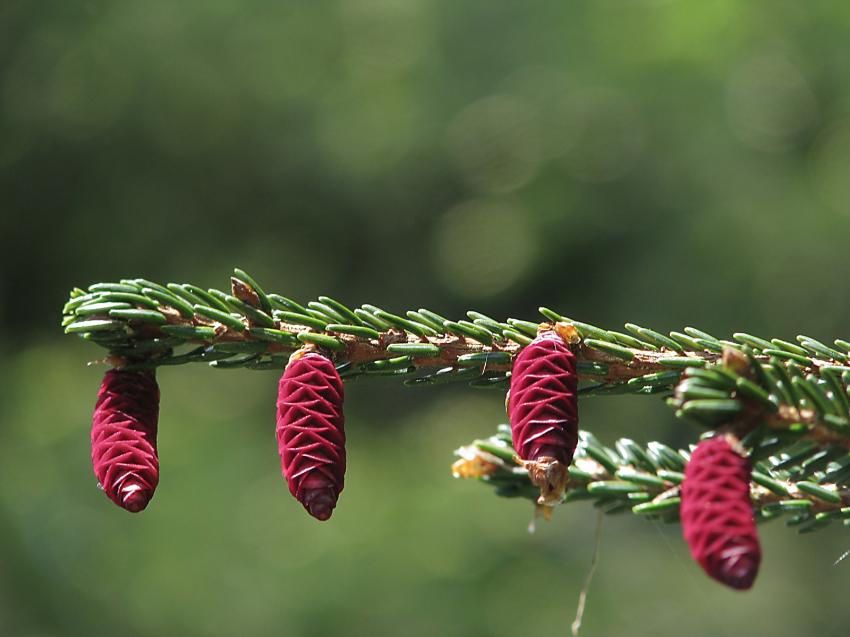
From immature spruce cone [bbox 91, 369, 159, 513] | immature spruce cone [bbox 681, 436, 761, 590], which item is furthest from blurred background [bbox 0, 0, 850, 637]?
immature spruce cone [bbox 681, 436, 761, 590]

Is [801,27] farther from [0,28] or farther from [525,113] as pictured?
[0,28]

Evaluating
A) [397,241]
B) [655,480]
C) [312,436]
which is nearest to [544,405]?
[312,436]

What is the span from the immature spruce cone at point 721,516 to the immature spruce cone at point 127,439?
272 mm

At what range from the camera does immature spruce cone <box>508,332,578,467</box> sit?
50cm

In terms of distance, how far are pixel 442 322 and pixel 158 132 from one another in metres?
3.13

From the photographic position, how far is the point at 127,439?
1.82ft

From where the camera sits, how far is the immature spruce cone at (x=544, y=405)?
1.63ft

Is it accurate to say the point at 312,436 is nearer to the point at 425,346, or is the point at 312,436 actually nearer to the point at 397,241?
the point at 425,346

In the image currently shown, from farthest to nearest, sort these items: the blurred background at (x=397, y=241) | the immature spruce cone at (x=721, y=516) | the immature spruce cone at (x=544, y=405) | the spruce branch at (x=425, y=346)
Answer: the blurred background at (x=397, y=241)
the spruce branch at (x=425, y=346)
the immature spruce cone at (x=544, y=405)
the immature spruce cone at (x=721, y=516)

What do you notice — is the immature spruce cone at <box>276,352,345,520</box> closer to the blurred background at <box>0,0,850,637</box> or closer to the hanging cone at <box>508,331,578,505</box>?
the hanging cone at <box>508,331,578,505</box>

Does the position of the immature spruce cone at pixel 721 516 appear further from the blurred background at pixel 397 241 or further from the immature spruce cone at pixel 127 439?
the blurred background at pixel 397 241

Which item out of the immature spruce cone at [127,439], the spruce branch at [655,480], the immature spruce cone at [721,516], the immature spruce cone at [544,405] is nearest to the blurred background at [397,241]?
the spruce branch at [655,480]

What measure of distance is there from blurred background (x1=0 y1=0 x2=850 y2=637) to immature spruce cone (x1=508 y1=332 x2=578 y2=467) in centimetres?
195

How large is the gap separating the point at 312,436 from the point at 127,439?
0.38 feet
